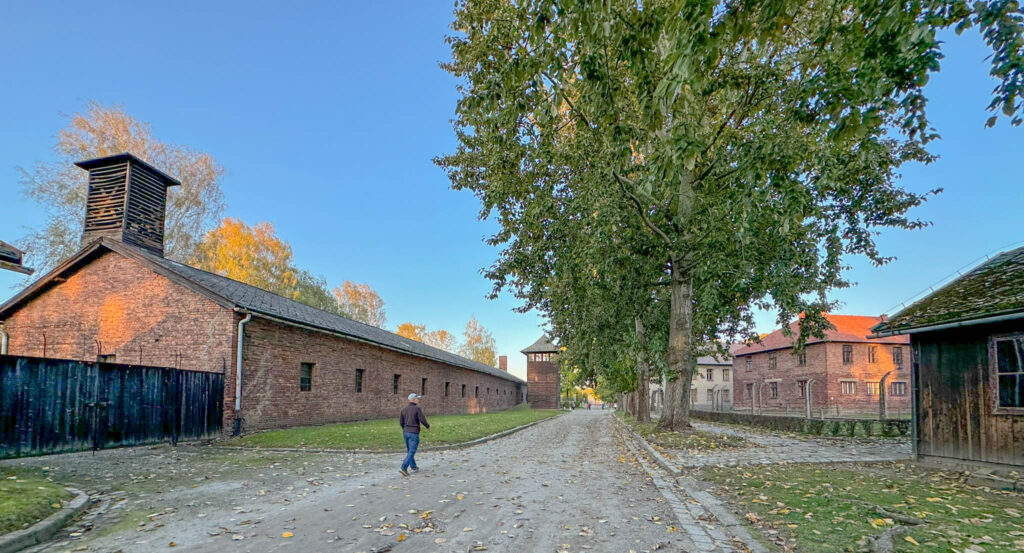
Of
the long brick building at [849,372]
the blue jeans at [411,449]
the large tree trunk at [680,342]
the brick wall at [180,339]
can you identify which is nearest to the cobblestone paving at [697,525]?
the blue jeans at [411,449]

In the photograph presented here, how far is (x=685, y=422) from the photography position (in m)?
16.3

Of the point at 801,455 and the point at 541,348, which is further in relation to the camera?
the point at 541,348

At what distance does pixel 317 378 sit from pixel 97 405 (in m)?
7.77

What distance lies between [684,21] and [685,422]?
13647 millimetres

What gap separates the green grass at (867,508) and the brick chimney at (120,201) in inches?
729

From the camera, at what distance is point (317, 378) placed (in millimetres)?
18750

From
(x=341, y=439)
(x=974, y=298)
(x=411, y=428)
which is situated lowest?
(x=341, y=439)

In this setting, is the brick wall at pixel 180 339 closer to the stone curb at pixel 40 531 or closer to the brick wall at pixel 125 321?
the brick wall at pixel 125 321

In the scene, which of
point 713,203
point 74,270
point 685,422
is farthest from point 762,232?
point 74,270

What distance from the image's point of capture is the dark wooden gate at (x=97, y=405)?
385 inches

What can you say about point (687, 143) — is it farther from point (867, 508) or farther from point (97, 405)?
point (97, 405)

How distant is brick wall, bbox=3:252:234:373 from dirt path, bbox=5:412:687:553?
411 centimetres

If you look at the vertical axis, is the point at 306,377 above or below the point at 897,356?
Answer: below

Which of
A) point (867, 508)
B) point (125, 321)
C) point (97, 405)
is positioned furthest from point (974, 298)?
point (125, 321)
